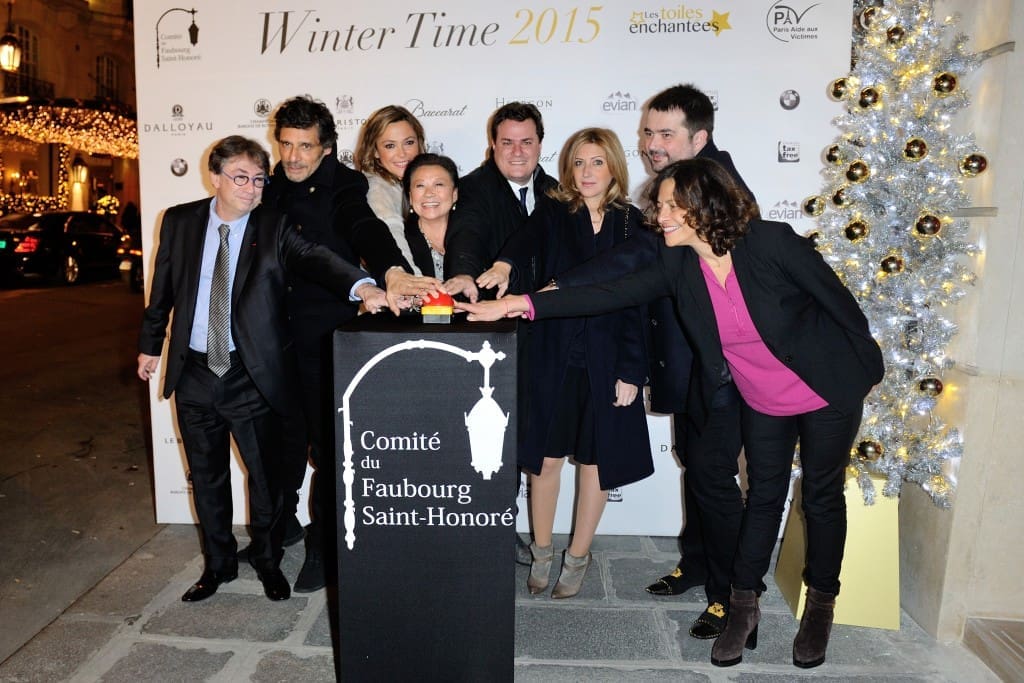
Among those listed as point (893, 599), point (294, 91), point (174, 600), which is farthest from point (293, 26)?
point (893, 599)

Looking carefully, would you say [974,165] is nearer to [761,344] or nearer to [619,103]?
[761,344]

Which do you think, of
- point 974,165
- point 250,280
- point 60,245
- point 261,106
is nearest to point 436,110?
point 261,106

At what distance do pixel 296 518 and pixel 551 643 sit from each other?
1.64 m

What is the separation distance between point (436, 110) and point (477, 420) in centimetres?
223

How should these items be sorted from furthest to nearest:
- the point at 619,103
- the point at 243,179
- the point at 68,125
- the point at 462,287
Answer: the point at 68,125
the point at 619,103
the point at 243,179
the point at 462,287

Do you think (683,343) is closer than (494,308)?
No

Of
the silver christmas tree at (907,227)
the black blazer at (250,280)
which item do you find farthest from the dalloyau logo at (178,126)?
the silver christmas tree at (907,227)

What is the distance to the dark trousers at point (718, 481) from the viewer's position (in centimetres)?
312

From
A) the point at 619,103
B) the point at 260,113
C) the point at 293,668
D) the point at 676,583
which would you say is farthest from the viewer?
the point at 260,113

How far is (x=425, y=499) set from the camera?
2.32 meters

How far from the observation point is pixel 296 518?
13.7ft

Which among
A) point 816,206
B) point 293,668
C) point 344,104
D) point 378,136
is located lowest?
point 293,668

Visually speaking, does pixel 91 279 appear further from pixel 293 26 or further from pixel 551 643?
pixel 551 643

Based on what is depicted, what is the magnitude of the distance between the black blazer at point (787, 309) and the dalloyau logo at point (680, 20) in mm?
1535
